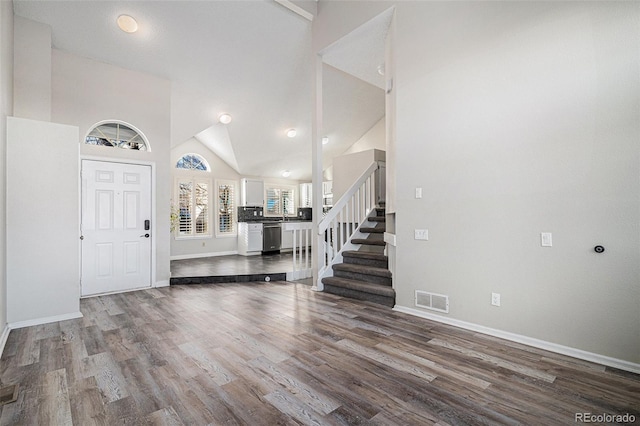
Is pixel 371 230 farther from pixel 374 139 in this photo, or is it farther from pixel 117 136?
pixel 117 136

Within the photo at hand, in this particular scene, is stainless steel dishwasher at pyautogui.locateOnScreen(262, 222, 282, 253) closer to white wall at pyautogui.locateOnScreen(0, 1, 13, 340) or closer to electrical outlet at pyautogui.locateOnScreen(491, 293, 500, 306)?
white wall at pyautogui.locateOnScreen(0, 1, 13, 340)

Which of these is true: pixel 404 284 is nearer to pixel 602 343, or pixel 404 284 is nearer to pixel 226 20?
pixel 602 343

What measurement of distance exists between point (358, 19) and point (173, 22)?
2580 millimetres

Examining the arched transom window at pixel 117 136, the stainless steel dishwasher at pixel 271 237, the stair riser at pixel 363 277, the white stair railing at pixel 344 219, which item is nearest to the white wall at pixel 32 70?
the arched transom window at pixel 117 136


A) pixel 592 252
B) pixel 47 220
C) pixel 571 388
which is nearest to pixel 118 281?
pixel 47 220

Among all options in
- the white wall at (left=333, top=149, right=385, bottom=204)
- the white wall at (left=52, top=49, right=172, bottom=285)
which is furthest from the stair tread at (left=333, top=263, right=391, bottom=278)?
the white wall at (left=52, top=49, right=172, bottom=285)

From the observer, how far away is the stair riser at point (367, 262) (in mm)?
4699

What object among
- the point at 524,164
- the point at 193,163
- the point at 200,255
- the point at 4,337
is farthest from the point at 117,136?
the point at 524,164

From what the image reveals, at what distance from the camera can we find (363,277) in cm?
468

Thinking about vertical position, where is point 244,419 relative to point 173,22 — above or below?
below

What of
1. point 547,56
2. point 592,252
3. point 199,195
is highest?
point 547,56

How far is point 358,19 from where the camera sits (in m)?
4.27

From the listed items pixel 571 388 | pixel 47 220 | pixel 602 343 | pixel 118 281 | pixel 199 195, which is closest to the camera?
pixel 571 388

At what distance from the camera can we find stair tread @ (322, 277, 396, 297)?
4074 millimetres
